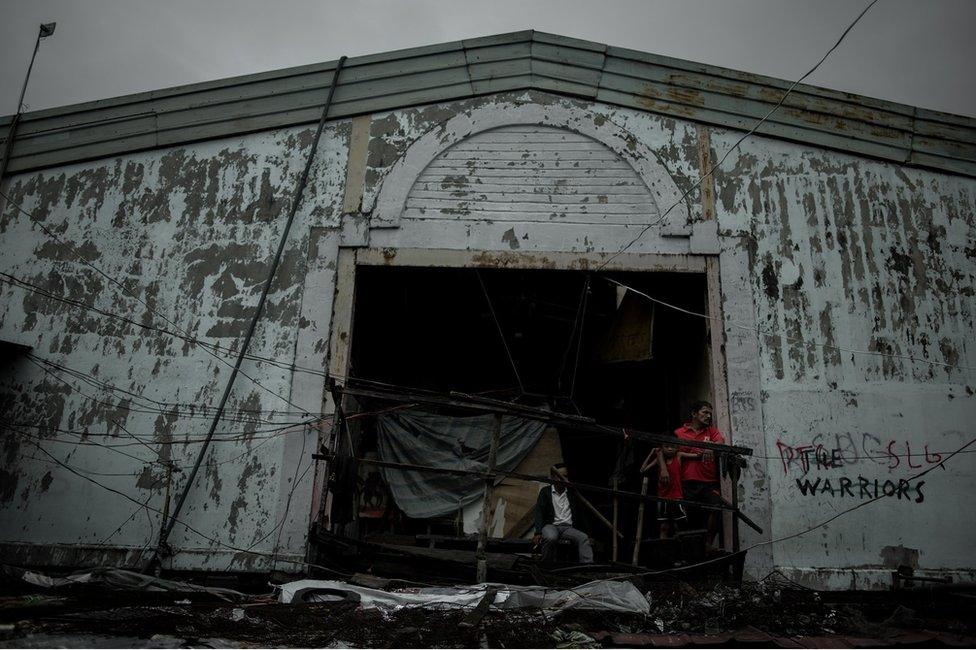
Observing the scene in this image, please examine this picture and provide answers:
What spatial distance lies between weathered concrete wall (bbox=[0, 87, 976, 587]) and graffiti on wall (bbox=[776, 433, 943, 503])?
3cm

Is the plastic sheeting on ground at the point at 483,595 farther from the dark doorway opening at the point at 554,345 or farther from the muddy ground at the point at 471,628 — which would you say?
the dark doorway opening at the point at 554,345

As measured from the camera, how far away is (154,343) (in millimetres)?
9281

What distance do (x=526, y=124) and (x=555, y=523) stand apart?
17.8ft

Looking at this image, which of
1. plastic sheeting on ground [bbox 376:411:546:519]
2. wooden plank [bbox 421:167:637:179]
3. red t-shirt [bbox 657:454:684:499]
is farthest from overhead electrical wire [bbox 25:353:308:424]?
red t-shirt [bbox 657:454:684:499]

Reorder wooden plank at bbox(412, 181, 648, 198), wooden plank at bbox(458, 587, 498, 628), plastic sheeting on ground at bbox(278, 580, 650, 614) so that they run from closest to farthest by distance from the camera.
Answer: wooden plank at bbox(458, 587, 498, 628), plastic sheeting on ground at bbox(278, 580, 650, 614), wooden plank at bbox(412, 181, 648, 198)

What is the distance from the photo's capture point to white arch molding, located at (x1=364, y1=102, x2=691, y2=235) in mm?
9453

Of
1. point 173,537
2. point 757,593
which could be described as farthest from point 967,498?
point 173,537

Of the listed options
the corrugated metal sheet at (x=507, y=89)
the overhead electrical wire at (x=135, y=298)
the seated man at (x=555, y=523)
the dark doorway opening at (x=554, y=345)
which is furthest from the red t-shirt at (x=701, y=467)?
the overhead electrical wire at (x=135, y=298)

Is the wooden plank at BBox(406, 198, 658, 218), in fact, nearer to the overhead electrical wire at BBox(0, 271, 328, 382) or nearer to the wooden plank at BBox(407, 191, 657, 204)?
the wooden plank at BBox(407, 191, 657, 204)

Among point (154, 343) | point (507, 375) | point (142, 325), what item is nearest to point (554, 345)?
point (507, 375)

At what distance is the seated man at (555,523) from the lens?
8.44 meters

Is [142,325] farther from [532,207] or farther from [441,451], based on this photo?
[532,207]

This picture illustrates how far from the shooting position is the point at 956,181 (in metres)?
9.54

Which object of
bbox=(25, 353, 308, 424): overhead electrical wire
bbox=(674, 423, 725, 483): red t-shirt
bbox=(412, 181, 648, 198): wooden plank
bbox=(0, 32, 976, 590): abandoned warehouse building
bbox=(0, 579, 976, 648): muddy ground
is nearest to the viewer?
bbox=(0, 579, 976, 648): muddy ground
